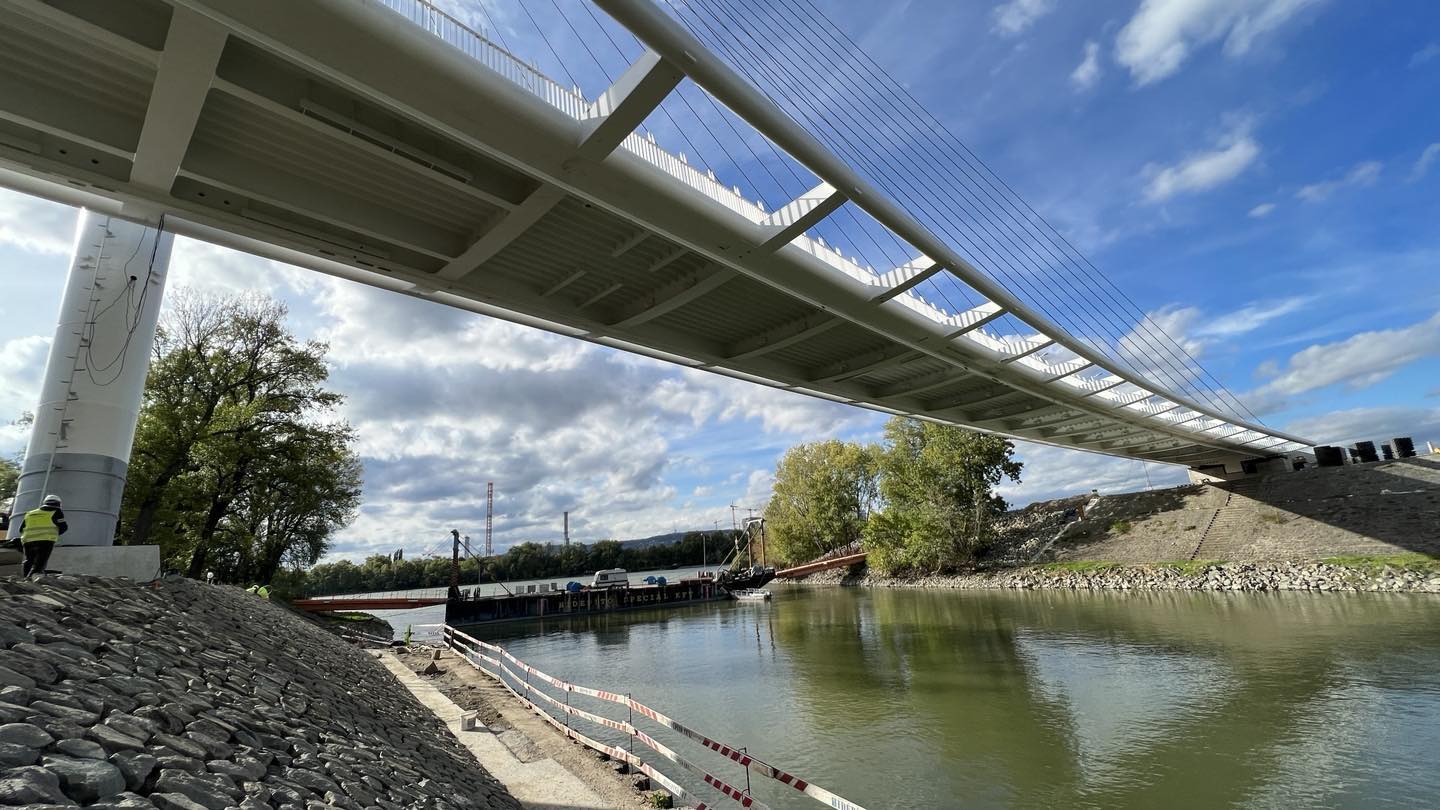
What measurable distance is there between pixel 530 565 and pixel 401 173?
10403cm

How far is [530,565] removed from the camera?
10425 centimetres

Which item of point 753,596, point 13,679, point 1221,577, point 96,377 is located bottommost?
point 753,596

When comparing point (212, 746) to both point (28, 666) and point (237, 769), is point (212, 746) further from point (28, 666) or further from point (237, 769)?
point (28, 666)

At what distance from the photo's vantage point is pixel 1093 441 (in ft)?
107

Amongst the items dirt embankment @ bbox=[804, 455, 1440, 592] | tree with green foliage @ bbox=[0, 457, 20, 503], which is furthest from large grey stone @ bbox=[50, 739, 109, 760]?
dirt embankment @ bbox=[804, 455, 1440, 592]

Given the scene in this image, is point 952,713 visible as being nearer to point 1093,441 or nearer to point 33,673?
point 33,673

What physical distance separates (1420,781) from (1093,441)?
2701cm

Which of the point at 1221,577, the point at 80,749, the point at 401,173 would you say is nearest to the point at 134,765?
A: the point at 80,749

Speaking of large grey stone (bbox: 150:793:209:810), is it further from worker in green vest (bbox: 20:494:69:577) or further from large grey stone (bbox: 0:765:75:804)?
worker in green vest (bbox: 20:494:69:577)

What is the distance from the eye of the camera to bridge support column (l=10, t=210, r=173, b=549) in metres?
8.76

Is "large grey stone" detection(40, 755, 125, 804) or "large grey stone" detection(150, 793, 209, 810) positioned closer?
"large grey stone" detection(40, 755, 125, 804)

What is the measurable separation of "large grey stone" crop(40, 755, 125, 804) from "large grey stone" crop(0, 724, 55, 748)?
5.9 inches

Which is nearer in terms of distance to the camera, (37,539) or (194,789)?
(194,789)

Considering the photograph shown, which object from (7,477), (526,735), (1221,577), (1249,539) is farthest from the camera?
(1249,539)
